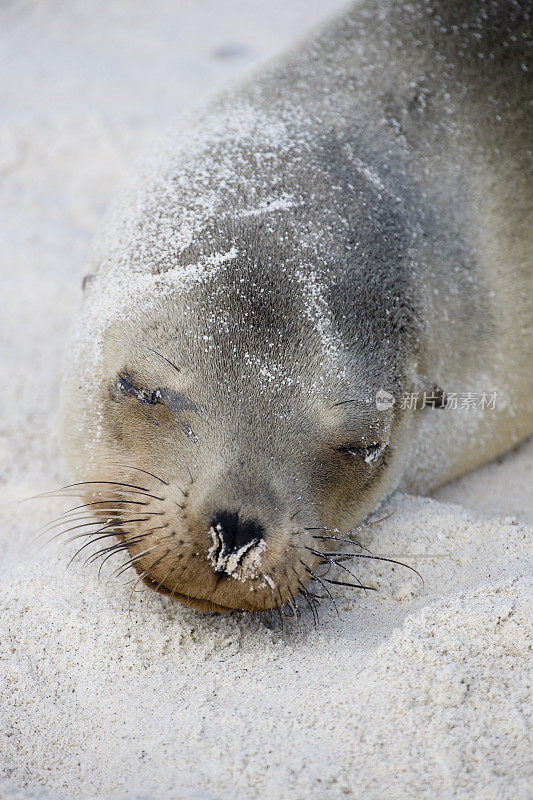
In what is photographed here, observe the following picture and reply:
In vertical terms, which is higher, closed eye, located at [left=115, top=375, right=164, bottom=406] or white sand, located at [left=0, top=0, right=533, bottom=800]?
closed eye, located at [left=115, top=375, right=164, bottom=406]

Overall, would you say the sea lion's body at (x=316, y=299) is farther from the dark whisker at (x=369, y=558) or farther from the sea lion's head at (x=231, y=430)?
the dark whisker at (x=369, y=558)

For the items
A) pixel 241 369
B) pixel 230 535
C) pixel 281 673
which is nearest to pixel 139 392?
pixel 241 369

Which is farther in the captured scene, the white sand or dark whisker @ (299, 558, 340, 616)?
dark whisker @ (299, 558, 340, 616)

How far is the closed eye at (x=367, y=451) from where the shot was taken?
2846 millimetres

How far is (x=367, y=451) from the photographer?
294 cm

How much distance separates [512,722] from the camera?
2078 millimetres

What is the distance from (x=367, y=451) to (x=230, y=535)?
0.80m

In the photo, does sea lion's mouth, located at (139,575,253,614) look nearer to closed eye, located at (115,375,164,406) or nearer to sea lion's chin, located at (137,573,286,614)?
sea lion's chin, located at (137,573,286,614)

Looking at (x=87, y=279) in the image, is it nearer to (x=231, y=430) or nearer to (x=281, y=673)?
(x=231, y=430)

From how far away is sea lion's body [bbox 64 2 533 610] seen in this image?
2.57m

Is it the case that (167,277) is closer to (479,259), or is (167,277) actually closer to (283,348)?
(283,348)

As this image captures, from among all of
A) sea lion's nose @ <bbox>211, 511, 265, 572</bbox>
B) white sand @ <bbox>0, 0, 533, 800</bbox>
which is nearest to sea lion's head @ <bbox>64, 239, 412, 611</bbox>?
sea lion's nose @ <bbox>211, 511, 265, 572</bbox>

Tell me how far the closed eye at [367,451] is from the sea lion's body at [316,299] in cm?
1

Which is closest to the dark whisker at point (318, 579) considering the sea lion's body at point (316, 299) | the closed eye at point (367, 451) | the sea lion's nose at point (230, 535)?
the sea lion's body at point (316, 299)
